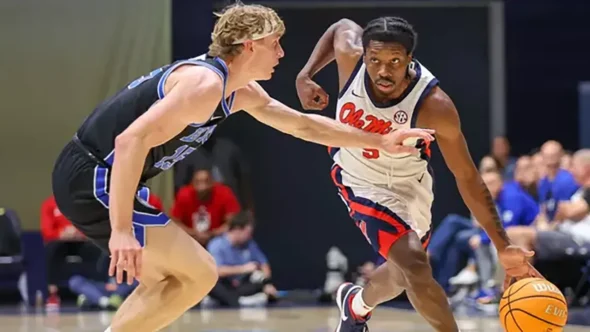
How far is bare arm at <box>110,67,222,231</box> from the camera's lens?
3.57 meters

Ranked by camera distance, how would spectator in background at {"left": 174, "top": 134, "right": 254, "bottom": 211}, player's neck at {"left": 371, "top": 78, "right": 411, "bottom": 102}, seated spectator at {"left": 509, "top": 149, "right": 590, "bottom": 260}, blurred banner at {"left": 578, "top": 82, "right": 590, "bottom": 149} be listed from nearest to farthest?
player's neck at {"left": 371, "top": 78, "right": 411, "bottom": 102}, seated spectator at {"left": 509, "top": 149, "right": 590, "bottom": 260}, spectator in background at {"left": 174, "top": 134, "right": 254, "bottom": 211}, blurred banner at {"left": 578, "top": 82, "right": 590, "bottom": 149}

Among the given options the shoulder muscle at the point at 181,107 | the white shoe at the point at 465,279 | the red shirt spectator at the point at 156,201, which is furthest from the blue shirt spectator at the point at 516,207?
the shoulder muscle at the point at 181,107

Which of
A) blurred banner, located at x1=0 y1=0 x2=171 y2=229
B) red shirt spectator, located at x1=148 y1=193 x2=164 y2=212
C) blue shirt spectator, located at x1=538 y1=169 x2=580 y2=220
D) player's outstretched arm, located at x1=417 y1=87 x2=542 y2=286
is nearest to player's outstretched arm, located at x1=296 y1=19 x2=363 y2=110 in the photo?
player's outstretched arm, located at x1=417 y1=87 x2=542 y2=286

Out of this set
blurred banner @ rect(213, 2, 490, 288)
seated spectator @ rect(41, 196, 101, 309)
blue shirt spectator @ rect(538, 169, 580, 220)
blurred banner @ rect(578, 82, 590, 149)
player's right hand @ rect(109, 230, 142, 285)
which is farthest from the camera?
blurred banner @ rect(578, 82, 590, 149)

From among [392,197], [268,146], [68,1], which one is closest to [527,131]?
[268,146]

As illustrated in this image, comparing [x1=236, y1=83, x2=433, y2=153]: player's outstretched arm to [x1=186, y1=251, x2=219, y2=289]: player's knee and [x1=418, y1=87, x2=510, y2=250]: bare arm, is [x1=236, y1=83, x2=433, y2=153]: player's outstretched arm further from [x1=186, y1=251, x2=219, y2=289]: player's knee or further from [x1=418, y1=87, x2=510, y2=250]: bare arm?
[x1=186, y1=251, x2=219, y2=289]: player's knee

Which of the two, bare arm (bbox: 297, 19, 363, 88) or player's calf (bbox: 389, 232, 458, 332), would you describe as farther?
bare arm (bbox: 297, 19, 363, 88)

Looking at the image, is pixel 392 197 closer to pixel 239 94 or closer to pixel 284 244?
pixel 239 94

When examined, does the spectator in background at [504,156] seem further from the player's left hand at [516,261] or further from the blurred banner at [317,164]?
the player's left hand at [516,261]

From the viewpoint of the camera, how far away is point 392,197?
4961 mm

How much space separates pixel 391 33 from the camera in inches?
179

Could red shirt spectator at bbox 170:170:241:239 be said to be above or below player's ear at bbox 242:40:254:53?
below

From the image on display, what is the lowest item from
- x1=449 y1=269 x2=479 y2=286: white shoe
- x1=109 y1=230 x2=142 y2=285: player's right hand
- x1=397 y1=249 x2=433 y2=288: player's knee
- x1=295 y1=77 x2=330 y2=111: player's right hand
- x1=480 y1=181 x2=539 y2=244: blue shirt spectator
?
x1=449 y1=269 x2=479 y2=286: white shoe

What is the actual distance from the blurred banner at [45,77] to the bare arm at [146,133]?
608 cm
